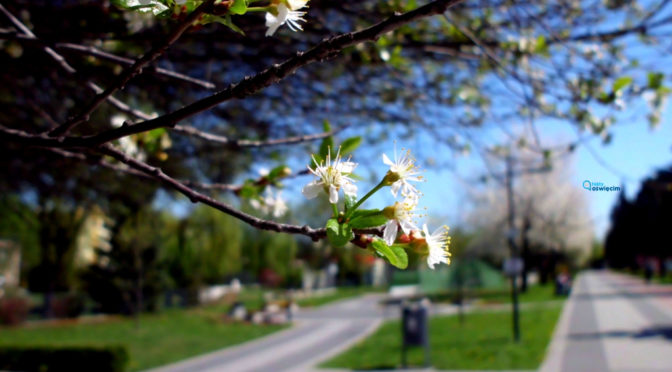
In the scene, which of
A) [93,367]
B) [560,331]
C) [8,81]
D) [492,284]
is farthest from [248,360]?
[492,284]

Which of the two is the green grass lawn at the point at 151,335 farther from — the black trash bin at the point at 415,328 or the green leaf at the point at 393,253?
the green leaf at the point at 393,253

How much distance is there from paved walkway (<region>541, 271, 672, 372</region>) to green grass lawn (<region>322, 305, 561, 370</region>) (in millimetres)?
362

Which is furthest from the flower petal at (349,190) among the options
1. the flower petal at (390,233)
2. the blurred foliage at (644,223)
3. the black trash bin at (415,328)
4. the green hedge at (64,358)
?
the black trash bin at (415,328)

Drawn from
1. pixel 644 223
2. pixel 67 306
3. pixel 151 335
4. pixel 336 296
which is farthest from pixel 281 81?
pixel 336 296

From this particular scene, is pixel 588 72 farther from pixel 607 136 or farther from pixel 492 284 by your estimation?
pixel 492 284

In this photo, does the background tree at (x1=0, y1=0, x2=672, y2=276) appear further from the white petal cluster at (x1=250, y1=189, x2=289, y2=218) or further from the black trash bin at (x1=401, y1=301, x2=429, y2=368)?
the black trash bin at (x1=401, y1=301, x2=429, y2=368)

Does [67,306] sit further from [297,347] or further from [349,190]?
[349,190]

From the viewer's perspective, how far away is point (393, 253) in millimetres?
1185

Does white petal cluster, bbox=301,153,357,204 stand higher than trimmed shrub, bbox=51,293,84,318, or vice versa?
white petal cluster, bbox=301,153,357,204

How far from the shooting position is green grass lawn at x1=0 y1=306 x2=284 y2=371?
38.0ft

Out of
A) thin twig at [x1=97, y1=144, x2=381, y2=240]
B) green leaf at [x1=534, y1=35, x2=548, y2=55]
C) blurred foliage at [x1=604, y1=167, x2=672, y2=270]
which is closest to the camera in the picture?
thin twig at [x1=97, y1=144, x2=381, y2=240]

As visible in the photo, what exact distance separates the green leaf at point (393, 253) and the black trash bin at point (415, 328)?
324 inches

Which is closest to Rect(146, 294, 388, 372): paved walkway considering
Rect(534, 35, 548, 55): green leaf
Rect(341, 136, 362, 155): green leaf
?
Rect(534, 35, 548, 55): green leaf

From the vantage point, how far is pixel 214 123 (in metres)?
5.67
